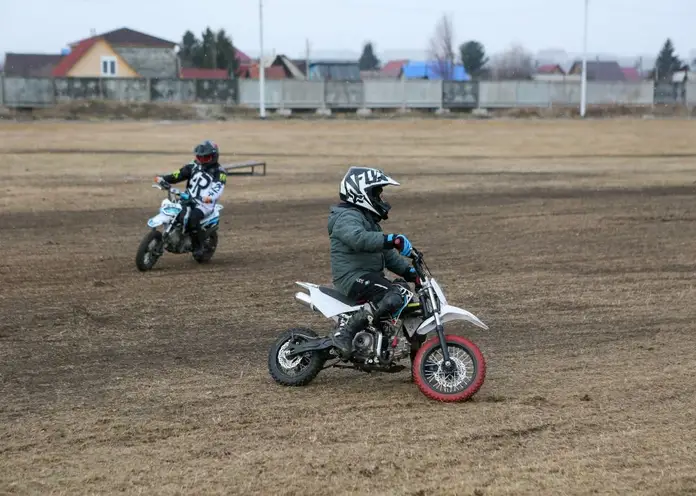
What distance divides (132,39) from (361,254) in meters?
80.3

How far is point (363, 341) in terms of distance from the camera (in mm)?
7762

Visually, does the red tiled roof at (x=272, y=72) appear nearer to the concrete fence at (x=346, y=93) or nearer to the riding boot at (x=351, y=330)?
the concrete fence at (x=346, y=93)

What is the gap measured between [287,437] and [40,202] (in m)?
16.4

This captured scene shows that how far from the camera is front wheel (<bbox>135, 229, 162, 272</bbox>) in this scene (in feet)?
44.7

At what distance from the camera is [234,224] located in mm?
18781

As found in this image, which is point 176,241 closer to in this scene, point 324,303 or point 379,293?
point 324,303

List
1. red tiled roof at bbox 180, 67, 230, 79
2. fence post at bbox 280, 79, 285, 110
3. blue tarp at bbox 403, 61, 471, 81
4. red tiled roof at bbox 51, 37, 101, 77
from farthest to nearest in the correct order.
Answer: blue tarp at bbox 403, 61, 471, 81 < red tiled roof at bbox 180, 67, 230, 79 < red tiled roof at bbox 51, 37, 101, 77 < fence post at bbox 280, 79, 285, 110

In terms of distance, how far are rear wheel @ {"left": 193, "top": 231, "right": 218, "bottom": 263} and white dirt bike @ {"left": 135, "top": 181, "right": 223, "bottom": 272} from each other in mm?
215

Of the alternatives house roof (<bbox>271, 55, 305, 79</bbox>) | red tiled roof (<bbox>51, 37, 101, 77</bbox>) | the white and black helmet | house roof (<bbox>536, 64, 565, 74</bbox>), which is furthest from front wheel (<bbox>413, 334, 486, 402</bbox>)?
house roof (<bbox>536, 64, 565, 74</bbox>)

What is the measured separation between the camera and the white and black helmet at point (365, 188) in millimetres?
7754

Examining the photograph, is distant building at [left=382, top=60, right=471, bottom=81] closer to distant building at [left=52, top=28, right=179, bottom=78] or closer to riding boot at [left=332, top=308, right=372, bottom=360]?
distant building at [left=52, top=28, right=179, bottom=78]

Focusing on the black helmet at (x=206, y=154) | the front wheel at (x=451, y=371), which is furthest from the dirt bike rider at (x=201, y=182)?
the front wheel at (x=451, y=371)

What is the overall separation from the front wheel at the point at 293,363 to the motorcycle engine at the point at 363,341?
385 mm

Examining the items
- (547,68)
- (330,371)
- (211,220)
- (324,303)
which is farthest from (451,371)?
(547,68)
